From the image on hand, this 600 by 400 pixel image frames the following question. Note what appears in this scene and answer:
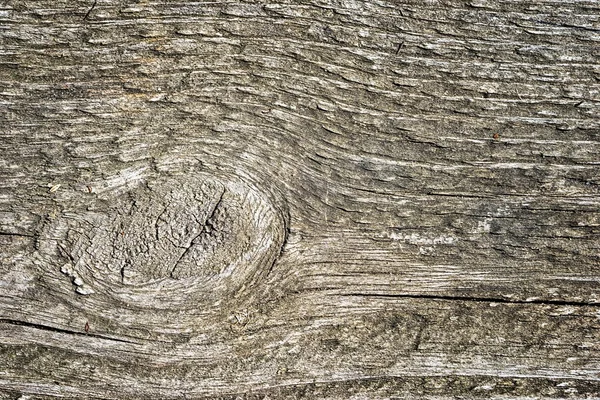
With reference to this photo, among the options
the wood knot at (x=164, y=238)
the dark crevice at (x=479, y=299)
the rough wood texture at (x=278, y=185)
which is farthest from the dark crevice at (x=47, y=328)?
the dark crevice at (x=479, y=299)

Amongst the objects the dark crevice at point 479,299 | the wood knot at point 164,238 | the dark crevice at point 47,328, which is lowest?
the dark crevice at point 47,328

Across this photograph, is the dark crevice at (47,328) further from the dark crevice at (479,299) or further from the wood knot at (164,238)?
the dark crevice at (479,299)

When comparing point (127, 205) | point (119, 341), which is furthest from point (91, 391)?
point (127, 205)

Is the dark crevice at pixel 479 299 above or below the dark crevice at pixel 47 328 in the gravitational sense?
above

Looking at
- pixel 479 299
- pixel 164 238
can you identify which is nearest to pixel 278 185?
pixel 164 238

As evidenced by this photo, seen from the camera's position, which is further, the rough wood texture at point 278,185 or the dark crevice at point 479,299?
the dark crevice at point 479,299

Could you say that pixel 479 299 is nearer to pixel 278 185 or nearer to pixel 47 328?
pixel 278 185

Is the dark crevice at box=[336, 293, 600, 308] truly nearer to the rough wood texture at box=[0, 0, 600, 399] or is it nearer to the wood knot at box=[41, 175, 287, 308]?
the rough wood texture at box=[0, 0, 600, 399]

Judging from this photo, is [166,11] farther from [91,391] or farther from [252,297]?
[91,391]
